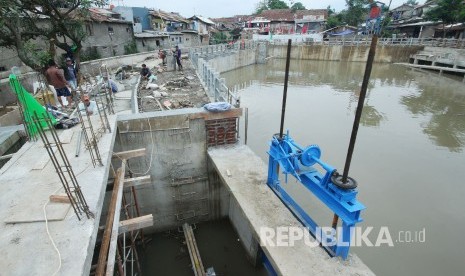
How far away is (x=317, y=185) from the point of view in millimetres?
4121

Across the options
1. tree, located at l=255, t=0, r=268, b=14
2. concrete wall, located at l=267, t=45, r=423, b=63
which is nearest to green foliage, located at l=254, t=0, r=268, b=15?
tree, located at l=255, t=0, r=268, b=14

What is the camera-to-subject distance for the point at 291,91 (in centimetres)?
2359

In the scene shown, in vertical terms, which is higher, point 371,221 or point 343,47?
point 343,47

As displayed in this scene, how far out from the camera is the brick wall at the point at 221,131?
7270 mm

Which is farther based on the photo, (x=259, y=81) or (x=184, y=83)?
(x=259, y=81)

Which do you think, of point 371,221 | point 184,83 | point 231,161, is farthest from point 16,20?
point 371,221

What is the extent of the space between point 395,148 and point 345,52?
30.4m

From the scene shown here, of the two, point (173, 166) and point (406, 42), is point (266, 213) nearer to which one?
point (173, 166)

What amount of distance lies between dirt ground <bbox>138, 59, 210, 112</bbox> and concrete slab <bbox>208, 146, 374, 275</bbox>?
10.1ft

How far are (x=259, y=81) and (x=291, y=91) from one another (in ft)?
19.6

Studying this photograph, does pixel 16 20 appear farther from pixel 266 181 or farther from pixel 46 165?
pixel 266 181

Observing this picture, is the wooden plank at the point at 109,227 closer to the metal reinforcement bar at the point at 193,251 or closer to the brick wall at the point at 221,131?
the brick wall at the point at 221,131

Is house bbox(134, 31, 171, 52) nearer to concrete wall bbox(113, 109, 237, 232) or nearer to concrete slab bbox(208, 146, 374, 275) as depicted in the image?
concrete wall bbox(113, 109, 237, 232)

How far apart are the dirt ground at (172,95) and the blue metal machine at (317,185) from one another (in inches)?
204
